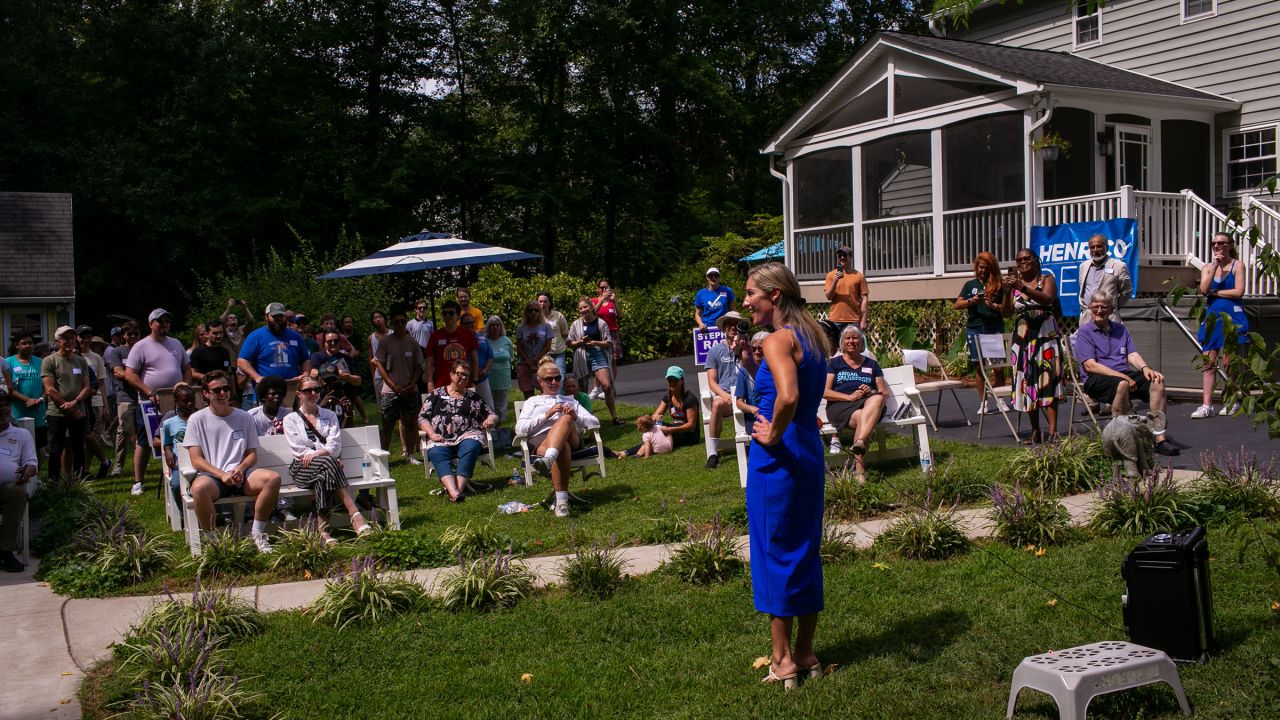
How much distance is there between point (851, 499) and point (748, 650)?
3105mm

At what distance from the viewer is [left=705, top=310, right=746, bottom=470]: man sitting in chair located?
1059cm

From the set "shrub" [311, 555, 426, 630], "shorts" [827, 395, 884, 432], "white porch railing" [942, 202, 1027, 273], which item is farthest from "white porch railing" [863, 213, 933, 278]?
"shrub" [311, 555, 426, 630]

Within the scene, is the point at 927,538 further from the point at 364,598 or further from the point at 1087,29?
the point at 1087,29

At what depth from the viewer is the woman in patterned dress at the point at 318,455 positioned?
839cm

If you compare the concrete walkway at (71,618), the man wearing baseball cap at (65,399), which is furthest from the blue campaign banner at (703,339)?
the man wearing baseball cap at (65,399)

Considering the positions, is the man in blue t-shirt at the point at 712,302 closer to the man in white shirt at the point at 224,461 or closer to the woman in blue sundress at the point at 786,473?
the man in white shirt at the point at 224,461

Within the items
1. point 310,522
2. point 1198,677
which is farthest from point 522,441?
point 1198,677

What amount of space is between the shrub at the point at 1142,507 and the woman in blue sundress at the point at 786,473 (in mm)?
3072

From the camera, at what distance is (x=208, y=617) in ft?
18.9

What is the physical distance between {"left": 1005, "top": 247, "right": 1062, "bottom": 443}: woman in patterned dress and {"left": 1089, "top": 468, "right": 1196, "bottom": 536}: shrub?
2.53 m

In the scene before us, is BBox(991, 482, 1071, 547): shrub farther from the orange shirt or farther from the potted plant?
the potted plant

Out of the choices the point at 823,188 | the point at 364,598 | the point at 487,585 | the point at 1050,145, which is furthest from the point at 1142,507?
the point at 823,188

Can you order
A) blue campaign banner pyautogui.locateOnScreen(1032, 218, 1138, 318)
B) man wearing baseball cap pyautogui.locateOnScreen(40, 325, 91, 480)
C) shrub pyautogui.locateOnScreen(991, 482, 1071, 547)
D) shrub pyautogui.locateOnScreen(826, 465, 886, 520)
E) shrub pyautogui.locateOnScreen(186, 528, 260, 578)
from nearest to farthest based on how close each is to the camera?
shrub pyautogui.locateOnScreen(991, 482, 1071, 547) → shrub pyautogui.locateOnScreen(186, 528, 260, 578) → shrub pyautogui.locateOnScreen(826, 465, 886, 520) → man wearing baseball cap pyautogui.locateOnScreen(40, 325, 91, 480) → blue campaign banner pyautogui.locateOnScreen(1032, 218, 1138, 318)

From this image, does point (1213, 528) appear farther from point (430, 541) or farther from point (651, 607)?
point (430, 541)
